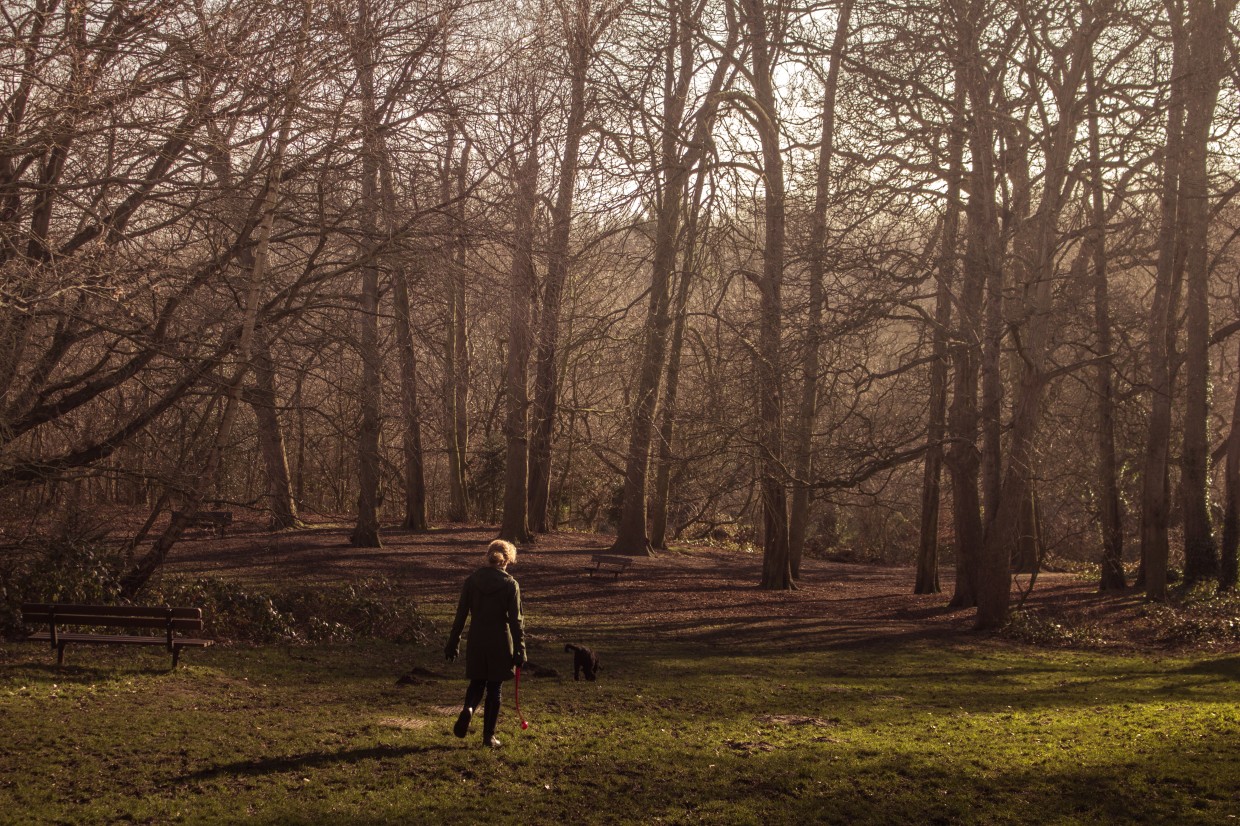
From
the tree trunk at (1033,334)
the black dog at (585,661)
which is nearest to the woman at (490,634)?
the black dog at (585,661)

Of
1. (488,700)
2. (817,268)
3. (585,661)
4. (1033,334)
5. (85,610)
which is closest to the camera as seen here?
(488,700)

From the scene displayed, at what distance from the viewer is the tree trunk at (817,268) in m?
15.5

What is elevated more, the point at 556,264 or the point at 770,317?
the point at 556,264

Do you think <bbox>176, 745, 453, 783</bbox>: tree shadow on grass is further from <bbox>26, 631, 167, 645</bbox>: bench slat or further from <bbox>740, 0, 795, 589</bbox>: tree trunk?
<bbox>740, 0, 795, 589</bbox>: tree trunk

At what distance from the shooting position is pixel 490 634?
26.6ft

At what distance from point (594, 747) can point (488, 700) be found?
97 centimetres

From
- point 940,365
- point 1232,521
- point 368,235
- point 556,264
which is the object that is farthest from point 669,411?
point 368,235

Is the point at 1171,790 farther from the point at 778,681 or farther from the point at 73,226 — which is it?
the point at 73,226

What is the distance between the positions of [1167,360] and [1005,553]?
19.8 ft

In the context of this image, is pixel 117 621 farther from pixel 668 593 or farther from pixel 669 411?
pixel 669 411

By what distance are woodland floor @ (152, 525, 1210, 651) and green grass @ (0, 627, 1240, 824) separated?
161 inches

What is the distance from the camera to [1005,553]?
56.0 feet

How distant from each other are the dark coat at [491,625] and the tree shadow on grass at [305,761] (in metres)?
0.71

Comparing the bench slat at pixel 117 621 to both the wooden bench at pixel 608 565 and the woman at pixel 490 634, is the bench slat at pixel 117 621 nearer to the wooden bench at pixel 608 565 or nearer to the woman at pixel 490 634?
the woman at pixel 490 634
